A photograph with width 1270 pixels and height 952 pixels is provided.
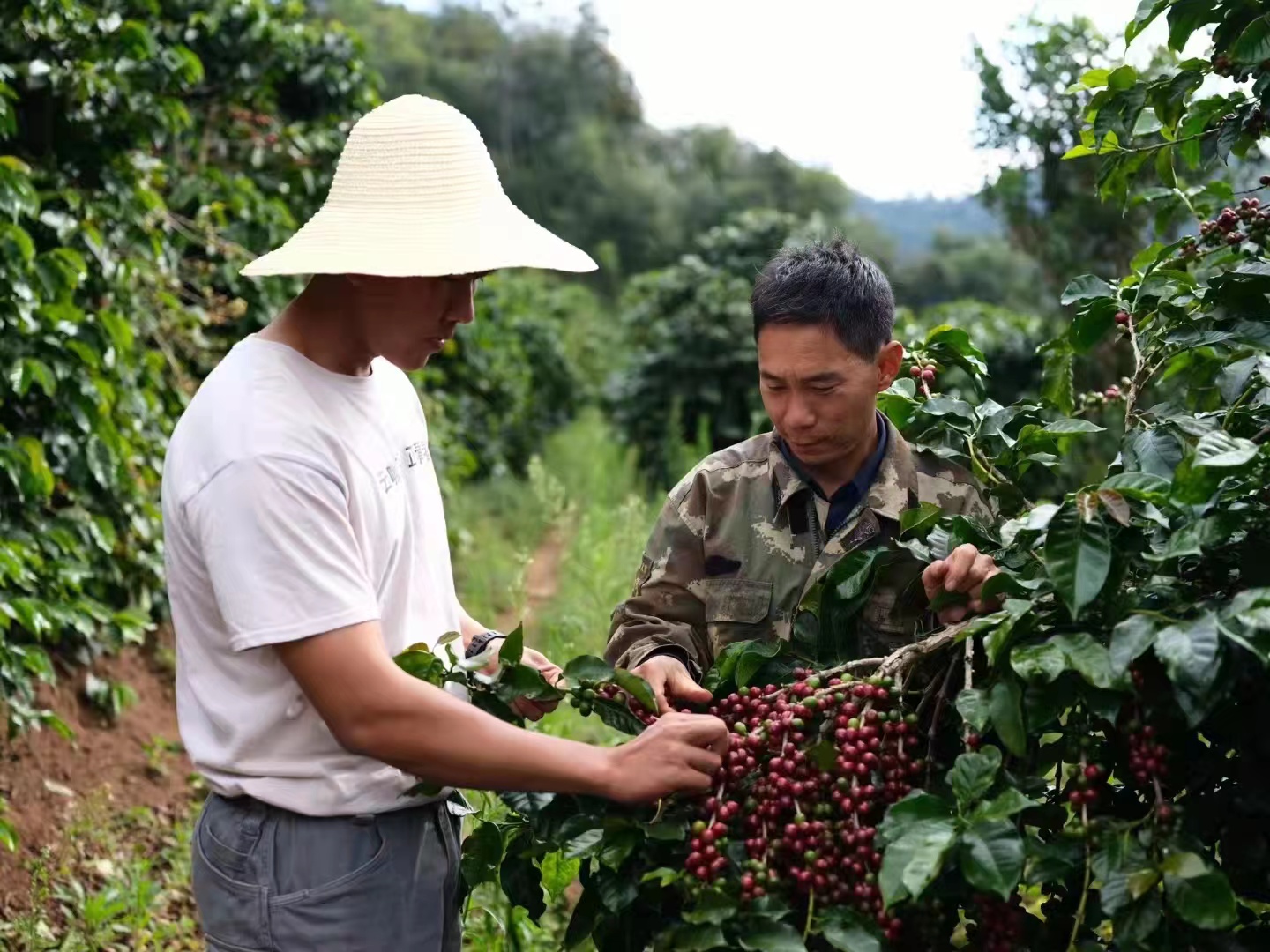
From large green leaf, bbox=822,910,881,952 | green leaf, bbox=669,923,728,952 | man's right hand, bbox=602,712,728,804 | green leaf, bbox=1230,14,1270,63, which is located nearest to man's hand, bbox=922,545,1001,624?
man's right hand, bbox=602,712,728,804

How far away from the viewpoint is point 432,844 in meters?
2.22

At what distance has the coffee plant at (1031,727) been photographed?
1.62 m

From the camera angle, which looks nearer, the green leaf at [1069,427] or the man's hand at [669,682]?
the green leaf at [1069,427]

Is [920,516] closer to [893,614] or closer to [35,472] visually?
[893,614]

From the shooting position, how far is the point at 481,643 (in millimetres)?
2396

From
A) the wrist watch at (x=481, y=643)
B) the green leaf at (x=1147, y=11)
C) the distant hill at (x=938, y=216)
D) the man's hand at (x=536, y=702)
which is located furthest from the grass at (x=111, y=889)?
the distant hill at (x=938, y=216)

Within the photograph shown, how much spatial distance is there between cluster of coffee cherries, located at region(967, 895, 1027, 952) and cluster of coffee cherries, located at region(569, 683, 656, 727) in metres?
0.54

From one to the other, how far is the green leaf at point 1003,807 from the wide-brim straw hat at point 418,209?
A: 0.98 metres

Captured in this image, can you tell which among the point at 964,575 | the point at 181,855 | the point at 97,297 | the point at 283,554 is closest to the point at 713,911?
the point at 964,575

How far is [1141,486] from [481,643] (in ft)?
3.83

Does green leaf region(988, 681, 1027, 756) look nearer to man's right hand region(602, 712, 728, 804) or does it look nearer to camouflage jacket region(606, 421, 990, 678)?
man's right hand region(602, 712, 728, 804)

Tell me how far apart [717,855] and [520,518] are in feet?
26.0

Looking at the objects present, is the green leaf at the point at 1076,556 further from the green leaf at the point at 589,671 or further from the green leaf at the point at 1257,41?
the green leaf at the point at 1257,41

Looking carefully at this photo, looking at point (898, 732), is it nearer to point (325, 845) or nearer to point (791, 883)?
point (791, 883)
